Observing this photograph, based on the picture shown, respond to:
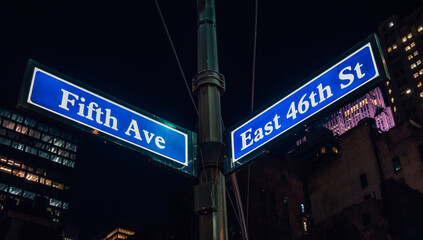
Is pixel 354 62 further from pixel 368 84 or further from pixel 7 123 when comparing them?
pixel 7 123

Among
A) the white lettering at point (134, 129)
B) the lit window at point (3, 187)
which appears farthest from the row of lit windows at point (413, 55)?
the white lettering at point (134, 129)

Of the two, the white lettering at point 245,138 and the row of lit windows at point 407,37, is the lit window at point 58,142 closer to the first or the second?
the row of lit windows at point 407,37

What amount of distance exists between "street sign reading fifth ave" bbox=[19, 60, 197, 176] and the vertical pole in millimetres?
269

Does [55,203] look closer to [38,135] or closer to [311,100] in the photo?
[38,135]

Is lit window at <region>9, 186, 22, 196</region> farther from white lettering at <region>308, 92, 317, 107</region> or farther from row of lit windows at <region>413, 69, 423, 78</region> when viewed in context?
white lettering at <region>308, 92, 317, 107</region>

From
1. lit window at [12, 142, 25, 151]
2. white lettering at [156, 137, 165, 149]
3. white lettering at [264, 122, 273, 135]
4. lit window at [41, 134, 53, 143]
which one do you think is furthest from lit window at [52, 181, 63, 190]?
white lettering at [264, 122, 273, 135]


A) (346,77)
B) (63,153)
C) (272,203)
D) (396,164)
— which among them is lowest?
(346,77)

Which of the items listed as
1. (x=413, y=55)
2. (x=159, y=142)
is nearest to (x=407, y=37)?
(x=413, y=55)

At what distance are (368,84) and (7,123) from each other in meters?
154

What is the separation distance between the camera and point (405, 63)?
122 m

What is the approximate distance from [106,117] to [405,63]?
Result: 129 meters

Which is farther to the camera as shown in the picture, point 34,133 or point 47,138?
point 47,138

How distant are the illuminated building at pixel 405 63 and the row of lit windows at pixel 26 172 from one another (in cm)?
10710

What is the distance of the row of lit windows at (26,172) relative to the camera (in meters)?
137
